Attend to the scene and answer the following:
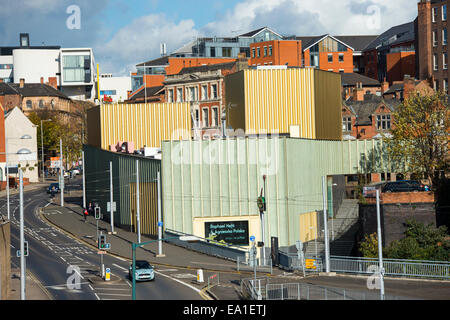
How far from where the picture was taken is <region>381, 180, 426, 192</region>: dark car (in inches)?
2611

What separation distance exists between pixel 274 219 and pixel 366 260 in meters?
13.7

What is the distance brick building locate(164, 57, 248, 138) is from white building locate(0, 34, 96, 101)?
6216 centimetres

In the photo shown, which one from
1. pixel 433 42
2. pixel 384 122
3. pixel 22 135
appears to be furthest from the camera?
pixel 22 135

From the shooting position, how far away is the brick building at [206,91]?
374ft

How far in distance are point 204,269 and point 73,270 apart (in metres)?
9.73

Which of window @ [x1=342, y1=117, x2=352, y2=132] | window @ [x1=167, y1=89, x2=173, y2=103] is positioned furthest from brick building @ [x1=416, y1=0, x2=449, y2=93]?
window @ [x1=167, y1=89, x2=173, y2=103]

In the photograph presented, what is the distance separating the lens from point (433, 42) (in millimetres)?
121250

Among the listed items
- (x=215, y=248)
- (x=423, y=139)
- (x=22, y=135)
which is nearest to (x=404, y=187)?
(x=423, y=139)

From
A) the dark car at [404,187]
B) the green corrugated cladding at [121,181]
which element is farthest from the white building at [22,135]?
the dark car at [404,187]

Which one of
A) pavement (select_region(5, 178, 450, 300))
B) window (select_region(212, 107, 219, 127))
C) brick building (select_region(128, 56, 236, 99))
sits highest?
brick building (select_region(128, 56, 236, 99))

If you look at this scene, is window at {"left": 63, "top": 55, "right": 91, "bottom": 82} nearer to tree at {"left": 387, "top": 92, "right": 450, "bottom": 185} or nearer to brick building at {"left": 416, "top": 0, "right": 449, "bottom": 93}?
brick building at {"left": 416, "top": 0, "right": 449, "bottom": 93}

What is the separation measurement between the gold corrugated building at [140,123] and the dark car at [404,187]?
30255mm

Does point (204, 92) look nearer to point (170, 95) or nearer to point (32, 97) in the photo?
point (170, 95)
